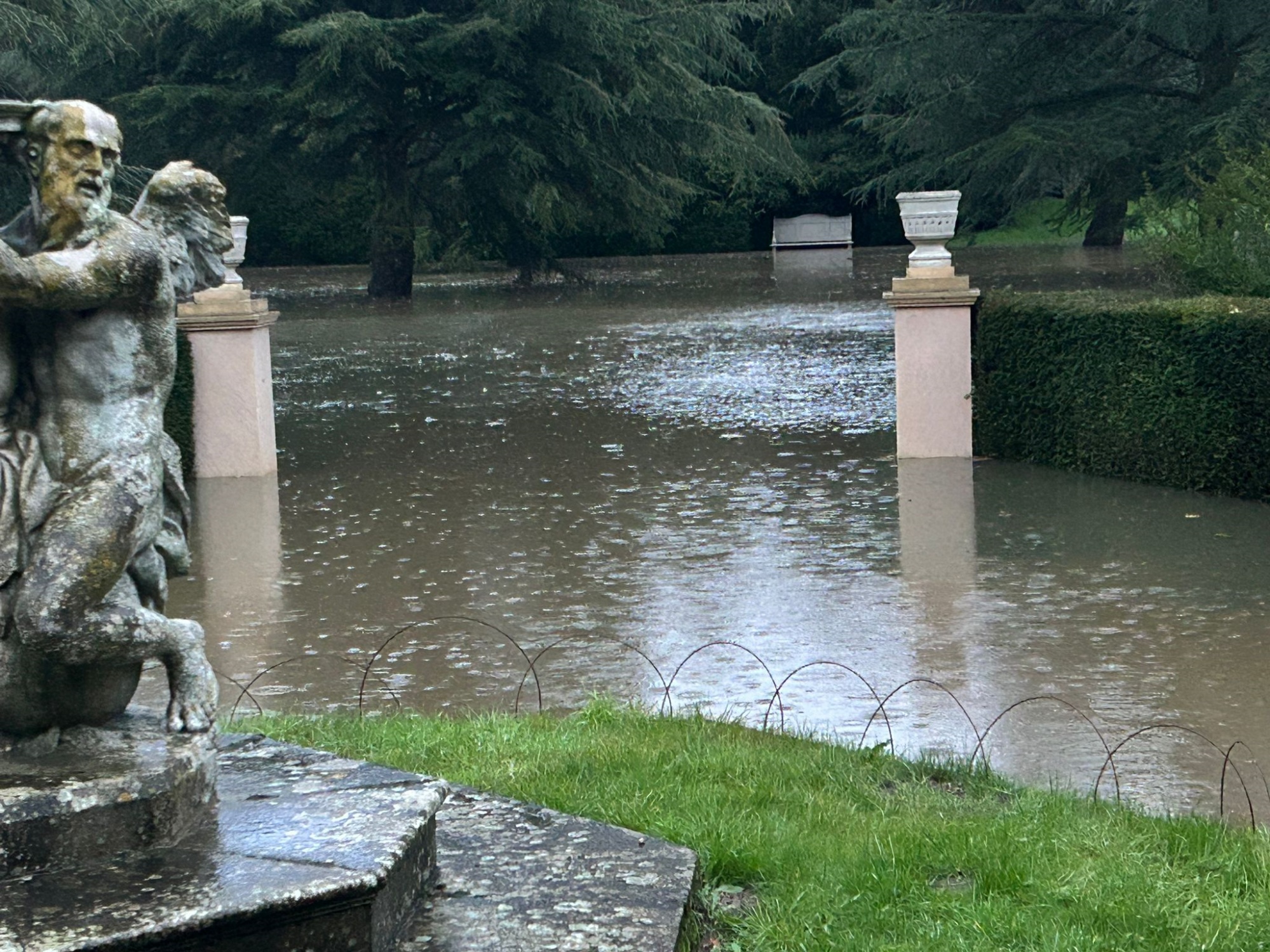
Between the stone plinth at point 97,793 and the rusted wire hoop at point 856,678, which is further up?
the stone plinth at point 97,793

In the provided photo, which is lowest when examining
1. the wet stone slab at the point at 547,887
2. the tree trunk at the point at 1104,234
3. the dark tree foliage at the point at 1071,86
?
the wet stone slab at the point at 547,887

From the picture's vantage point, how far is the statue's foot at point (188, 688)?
3512 millimetres

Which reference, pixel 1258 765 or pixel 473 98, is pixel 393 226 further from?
pixel 1258 765

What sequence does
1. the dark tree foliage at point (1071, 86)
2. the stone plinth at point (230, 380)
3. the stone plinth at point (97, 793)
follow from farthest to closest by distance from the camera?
the dark tree foliage at point (1071, 86), the stone plinth at point (230, 380), the stone plinth at point (97, 793)

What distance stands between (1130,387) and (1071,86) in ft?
43.5

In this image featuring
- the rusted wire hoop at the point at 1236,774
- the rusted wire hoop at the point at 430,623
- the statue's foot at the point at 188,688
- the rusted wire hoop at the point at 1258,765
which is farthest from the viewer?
the rusted wire hoop at the point at 430,623

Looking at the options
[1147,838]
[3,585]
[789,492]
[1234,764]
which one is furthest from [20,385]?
[789,492]

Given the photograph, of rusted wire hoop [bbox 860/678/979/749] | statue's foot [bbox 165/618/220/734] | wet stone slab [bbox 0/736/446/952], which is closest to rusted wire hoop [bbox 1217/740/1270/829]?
rusted wire hoop [bbox 860/678/979/749]

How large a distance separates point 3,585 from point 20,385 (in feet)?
1.46

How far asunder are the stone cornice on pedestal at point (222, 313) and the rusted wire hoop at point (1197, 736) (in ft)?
26.0

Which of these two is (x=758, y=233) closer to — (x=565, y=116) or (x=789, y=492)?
(x=565, y=116)

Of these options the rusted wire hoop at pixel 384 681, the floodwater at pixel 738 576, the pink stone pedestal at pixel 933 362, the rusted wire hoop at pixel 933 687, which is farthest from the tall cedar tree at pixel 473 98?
the rusted wire hoop at pixel 933 687

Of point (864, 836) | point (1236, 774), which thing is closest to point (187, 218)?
point (864, 836)

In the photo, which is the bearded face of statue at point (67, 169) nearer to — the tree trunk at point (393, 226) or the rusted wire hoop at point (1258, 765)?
the rusted wire hoop at point (1258, 765)
